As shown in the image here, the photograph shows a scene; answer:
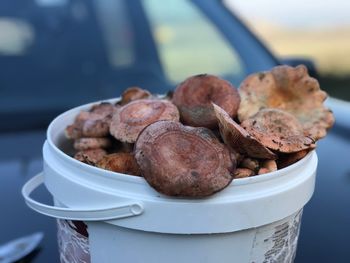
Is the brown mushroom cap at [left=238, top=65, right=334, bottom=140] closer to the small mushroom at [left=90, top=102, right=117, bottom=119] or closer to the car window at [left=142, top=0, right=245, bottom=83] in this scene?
the small mushroom at [left=90, top=102, right=117, bottom=119]

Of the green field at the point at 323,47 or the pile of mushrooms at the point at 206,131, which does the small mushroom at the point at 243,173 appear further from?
the green field at the point at 323,47

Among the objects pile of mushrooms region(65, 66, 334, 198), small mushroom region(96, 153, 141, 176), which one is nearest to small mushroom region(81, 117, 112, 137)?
pile of mushrooms region(65, 66, 334, 198)

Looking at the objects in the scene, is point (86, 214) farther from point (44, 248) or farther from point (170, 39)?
point (170, 39)

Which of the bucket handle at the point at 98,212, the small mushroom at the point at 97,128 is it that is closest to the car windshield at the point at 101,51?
the small mushroom at the point at 97,128

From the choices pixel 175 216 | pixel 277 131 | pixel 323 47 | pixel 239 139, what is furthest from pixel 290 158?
pixel 323 47

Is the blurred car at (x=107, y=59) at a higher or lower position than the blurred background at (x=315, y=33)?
higher

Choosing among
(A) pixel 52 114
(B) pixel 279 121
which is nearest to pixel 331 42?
(A) pixel 52 114
